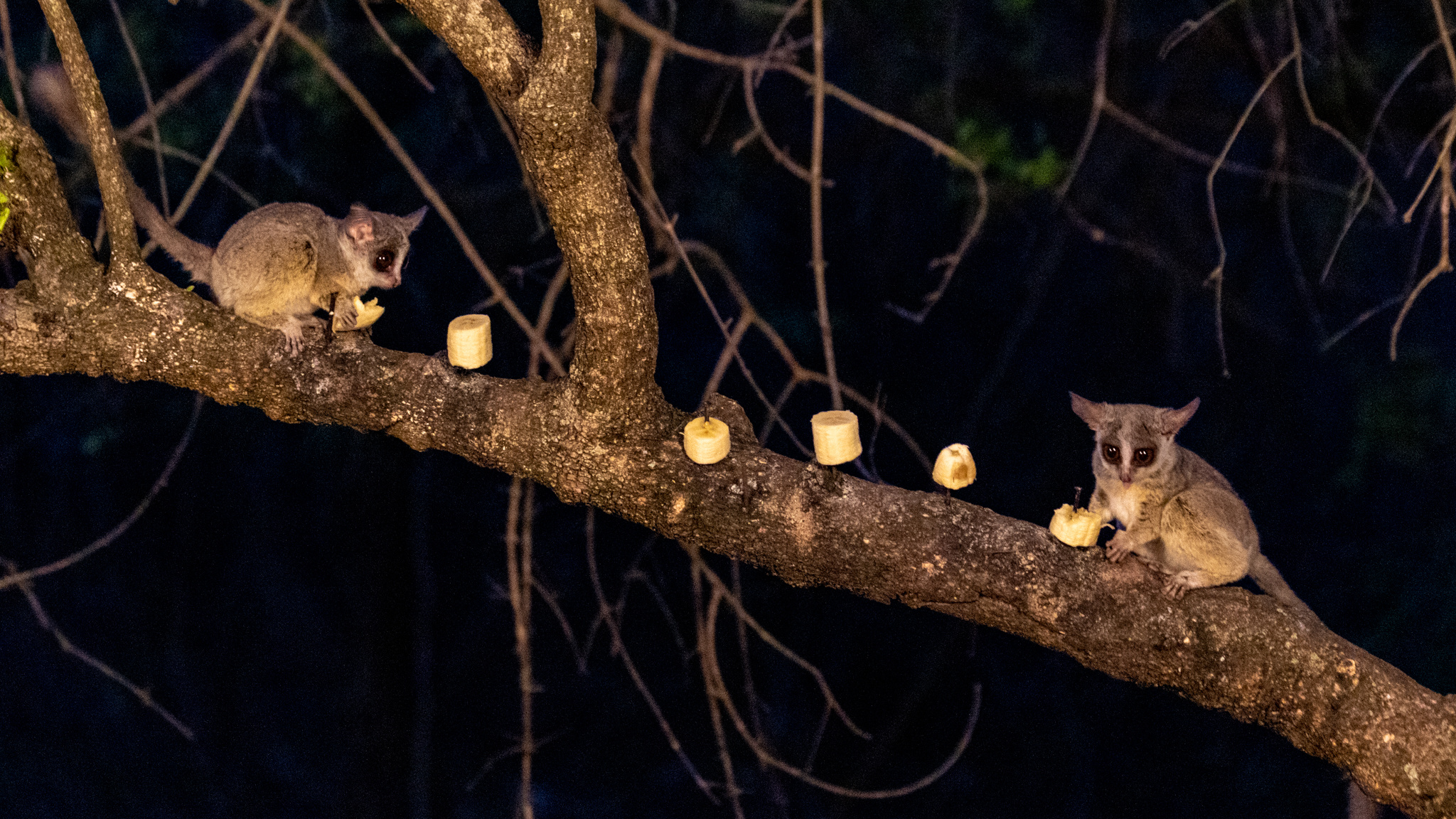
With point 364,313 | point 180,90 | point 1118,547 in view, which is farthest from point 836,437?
point 180,90

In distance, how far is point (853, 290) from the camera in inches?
155

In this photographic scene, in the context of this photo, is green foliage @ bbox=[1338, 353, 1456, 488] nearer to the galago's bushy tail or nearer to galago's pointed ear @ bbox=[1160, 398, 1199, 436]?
→ galago's pointed ear @ bbox=[1160, 398, 1199, 436]

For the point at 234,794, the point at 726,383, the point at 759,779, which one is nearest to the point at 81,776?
the point at 234,794

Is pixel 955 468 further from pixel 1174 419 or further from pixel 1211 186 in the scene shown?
pixel 1211 186

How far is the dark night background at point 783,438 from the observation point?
362 cm

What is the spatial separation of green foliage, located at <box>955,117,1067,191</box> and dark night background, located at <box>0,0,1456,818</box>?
0.04 ft

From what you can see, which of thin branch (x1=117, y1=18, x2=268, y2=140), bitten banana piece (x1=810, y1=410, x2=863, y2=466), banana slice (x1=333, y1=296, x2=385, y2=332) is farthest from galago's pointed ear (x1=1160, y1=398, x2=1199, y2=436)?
thin branch (x1=117, y1=18, x2=268, y2=140)

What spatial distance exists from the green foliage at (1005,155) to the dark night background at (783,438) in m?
0.01

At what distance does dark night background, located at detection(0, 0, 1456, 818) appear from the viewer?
11.9ft

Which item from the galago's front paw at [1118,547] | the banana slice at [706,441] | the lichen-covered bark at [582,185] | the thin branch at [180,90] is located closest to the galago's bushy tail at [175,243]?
the thin branch at [180,90]

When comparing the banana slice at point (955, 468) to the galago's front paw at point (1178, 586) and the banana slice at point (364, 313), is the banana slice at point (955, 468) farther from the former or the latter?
the banana slice at point (364, 313)

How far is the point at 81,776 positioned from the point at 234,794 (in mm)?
672

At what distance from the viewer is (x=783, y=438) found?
4273 mm

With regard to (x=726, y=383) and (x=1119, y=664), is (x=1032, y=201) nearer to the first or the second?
(x=726, y=383)
